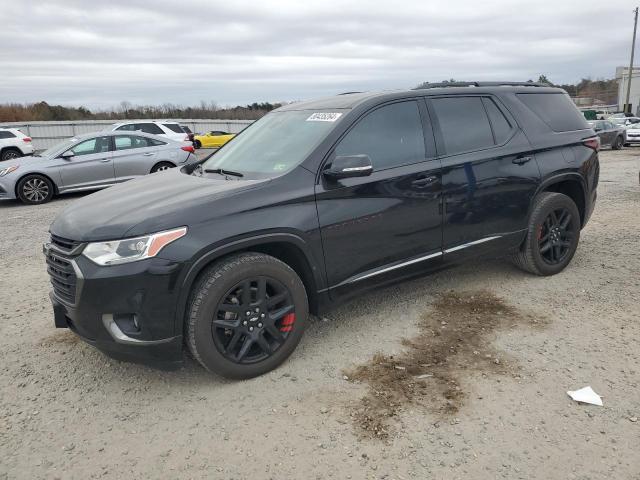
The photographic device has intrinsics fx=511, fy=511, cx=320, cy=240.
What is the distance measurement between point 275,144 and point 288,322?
1420 mm

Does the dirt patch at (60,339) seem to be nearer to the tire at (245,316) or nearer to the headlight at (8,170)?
the tire at (245,316)

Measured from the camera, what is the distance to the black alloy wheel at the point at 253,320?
3174mm

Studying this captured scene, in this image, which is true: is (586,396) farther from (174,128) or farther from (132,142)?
(174,128)

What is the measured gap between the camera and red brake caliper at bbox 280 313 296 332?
3400 mm

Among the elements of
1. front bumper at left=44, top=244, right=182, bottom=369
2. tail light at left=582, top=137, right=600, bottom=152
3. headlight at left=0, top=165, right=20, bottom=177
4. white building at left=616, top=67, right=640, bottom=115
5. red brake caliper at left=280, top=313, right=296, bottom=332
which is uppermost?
white building at left=616, top=67, right=640, bottom=115

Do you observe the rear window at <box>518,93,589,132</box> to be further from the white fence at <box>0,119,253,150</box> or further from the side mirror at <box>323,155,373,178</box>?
the white fence at <box>0,119,253,150</box>

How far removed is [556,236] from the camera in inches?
193

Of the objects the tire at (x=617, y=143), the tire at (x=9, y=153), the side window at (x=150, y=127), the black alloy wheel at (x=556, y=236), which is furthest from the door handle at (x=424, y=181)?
the tire at (x=617, y=143)

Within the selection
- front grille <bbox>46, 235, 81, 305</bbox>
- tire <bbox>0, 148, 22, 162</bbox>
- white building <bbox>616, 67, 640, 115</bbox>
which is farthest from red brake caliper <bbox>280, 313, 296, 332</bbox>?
white building <bbox>616, 67, 640, 115</bbox>

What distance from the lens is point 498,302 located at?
14.6ft

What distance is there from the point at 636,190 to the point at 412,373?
859 cm

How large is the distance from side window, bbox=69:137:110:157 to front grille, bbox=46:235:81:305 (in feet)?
28.4

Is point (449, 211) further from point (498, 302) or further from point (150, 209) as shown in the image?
point (150, 209)

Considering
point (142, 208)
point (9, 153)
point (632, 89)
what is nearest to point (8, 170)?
point (142, 208)
